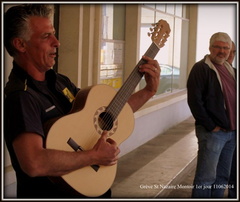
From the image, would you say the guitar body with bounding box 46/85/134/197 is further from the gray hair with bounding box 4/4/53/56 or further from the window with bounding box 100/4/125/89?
the window with bounding box 100/4/125/89

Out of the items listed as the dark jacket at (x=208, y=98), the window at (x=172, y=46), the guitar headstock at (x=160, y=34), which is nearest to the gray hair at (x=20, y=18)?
the guitar headstock at (x=160, y=34)

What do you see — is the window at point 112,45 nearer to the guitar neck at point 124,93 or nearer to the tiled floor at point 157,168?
the tiled floor at point 157,168

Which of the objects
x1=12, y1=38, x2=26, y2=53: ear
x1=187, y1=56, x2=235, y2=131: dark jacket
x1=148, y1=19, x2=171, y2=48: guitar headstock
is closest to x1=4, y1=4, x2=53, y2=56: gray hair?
x1=12, y1=38, x2=26, y2=53: ear

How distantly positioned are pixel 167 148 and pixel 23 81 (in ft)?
15.2

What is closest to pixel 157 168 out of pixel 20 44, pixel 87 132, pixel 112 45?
pixel 112 45

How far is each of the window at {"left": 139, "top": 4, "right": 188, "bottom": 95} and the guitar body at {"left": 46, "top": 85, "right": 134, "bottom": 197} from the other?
465 centimetres

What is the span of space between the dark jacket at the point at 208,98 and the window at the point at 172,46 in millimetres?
3223

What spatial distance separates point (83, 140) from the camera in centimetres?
203

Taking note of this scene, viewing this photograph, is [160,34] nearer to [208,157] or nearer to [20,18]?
[20,18]

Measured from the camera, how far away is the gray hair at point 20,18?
1903 mm

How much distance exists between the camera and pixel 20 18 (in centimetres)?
190

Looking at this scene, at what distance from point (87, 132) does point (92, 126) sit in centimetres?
4

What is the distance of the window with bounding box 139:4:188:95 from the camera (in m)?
7.32

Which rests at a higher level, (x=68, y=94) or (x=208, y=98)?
(x=68, y=94)
